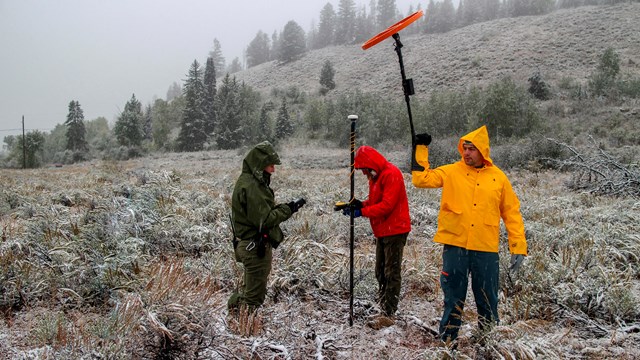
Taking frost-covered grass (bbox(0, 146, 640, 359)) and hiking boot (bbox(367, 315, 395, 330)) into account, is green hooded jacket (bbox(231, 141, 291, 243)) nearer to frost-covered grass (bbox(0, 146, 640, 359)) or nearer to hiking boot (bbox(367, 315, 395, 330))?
frost-covered grass (bbox(0, 146, 640, 359))

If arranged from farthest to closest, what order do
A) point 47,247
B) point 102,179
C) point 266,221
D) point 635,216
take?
1. point 102,179
2. point 635,216
3. point 47,247
4. point 266,221

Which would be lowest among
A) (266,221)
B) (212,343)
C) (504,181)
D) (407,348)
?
(407,348)

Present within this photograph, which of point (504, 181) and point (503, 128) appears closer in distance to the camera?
point (504, 181)

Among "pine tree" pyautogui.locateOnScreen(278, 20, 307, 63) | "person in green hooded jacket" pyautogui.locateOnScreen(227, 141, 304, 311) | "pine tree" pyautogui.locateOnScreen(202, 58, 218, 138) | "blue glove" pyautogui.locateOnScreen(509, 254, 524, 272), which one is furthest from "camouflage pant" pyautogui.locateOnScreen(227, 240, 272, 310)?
"pine tree" pyautogui.locateOnScreen(278, 20, 307, 63)

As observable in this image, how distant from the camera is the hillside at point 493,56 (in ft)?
140

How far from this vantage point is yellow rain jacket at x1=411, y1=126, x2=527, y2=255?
133 inches

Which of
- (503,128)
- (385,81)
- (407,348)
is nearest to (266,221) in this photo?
(407,348)

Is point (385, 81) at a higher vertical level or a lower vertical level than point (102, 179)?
higher

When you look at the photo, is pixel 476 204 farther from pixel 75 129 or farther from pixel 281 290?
pixel 75 129

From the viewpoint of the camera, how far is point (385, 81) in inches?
2096

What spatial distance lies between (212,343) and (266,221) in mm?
1171

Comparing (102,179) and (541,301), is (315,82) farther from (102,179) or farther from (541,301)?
(541,301)

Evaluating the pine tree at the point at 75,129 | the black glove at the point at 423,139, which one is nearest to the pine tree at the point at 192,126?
the pine tree at the point at 75,129

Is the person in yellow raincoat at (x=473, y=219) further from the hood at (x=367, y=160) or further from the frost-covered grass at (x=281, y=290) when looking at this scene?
the hood at (x=367, y=160)
